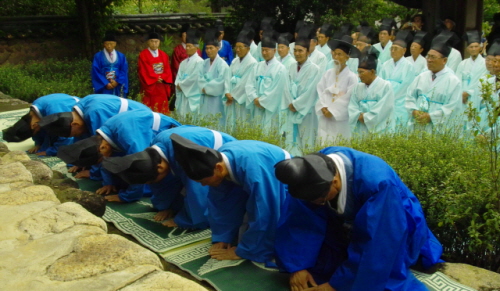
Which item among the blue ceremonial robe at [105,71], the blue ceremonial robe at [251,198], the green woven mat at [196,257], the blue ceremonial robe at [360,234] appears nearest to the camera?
the blue ceremonial robe at [360,234]

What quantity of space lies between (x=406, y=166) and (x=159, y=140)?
2.08 m

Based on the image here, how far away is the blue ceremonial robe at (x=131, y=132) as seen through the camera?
4.99 meters

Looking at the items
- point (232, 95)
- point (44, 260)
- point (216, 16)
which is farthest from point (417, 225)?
point (216, 16)

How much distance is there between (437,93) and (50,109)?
475 centimetres

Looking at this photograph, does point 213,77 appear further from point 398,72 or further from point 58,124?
point 58,124

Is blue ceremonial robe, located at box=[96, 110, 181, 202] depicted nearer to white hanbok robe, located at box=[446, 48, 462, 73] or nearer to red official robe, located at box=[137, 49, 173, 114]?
red official robe, located at box=[137, 49, 173, 114]

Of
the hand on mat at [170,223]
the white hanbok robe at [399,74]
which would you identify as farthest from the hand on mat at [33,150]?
the white hanbok robe at [399,74]

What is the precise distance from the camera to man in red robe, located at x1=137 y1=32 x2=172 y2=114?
10.3 metres

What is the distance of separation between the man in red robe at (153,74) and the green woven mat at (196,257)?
5315 mm

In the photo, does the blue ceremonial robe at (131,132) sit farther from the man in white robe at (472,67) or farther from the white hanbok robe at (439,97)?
the man in white robe at (472,67)

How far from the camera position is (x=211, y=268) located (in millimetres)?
3797

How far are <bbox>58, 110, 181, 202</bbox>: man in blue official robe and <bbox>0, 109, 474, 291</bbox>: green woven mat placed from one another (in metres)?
0.18

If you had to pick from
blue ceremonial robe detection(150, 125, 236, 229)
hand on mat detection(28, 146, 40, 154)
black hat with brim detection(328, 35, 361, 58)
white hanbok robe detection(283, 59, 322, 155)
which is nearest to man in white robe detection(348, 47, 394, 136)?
black hat with brim detection(328, 35, 361, 58)

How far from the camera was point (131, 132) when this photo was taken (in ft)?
16.4
